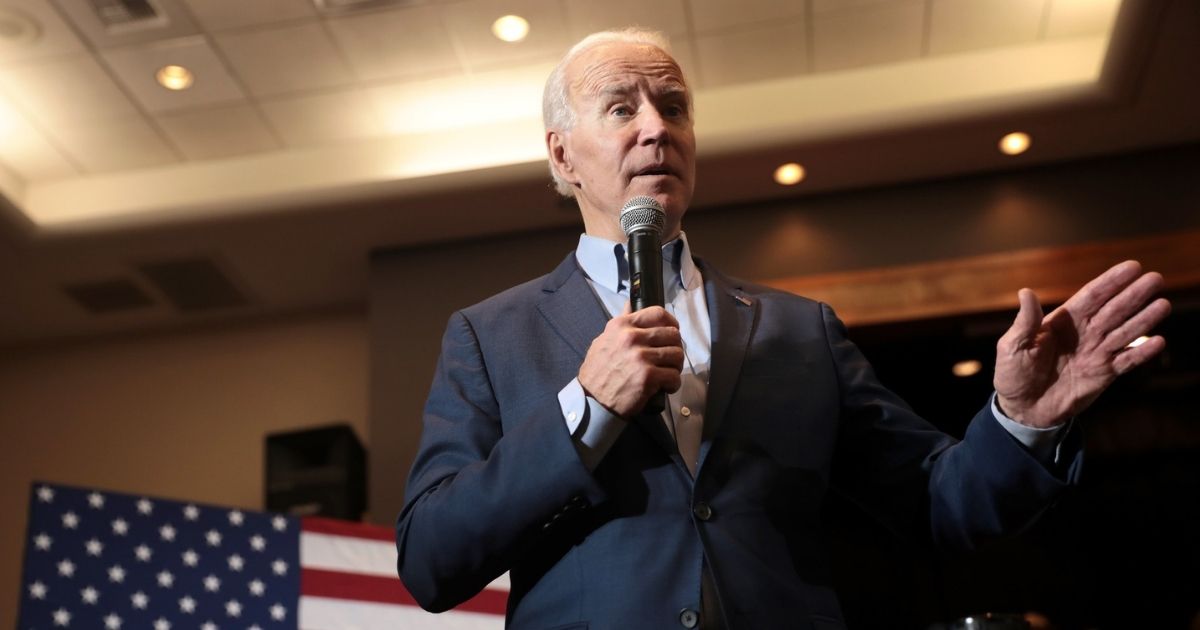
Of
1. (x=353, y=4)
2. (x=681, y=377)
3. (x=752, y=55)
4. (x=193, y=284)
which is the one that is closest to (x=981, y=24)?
(x=752, y=55)

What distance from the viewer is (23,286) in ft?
20.6

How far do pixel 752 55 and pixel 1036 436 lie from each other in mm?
4147

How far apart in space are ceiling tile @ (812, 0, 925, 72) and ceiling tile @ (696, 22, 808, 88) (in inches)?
3.4

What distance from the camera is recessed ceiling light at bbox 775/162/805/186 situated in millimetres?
5672

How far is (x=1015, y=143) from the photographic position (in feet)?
18.4

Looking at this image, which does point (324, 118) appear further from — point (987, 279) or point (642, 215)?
point (642, 215)

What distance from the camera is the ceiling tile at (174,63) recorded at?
508 centimetres

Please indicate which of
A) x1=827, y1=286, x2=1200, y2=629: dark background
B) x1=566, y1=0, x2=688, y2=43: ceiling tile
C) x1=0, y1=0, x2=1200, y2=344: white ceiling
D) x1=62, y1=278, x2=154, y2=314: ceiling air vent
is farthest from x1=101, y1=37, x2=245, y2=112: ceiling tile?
x1=827, y1=286, x2=1200, y2=629: dark background

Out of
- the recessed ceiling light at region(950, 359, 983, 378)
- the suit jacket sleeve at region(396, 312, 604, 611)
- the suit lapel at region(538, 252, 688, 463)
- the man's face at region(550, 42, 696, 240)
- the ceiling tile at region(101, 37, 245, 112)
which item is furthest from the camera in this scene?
the recessed ceiling light at region(950, 359, 983, 378)

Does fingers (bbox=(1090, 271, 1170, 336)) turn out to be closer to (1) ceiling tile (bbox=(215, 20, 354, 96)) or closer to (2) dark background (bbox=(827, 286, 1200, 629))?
(1) ceiling tile (bbox=(215, 20, 354, 96))

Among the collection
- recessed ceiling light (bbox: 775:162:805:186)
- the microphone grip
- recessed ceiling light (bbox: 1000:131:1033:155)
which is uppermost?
recessed ceiling light (bbox: 775:162:805:186)

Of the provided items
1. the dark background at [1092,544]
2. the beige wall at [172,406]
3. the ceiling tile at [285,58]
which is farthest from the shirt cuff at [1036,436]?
the beige wall at [172,406]

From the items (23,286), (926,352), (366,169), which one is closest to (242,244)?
(366,169)

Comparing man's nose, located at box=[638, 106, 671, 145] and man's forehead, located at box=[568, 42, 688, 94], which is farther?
man's forehead, located at box=[568, 42, 688, 94]
